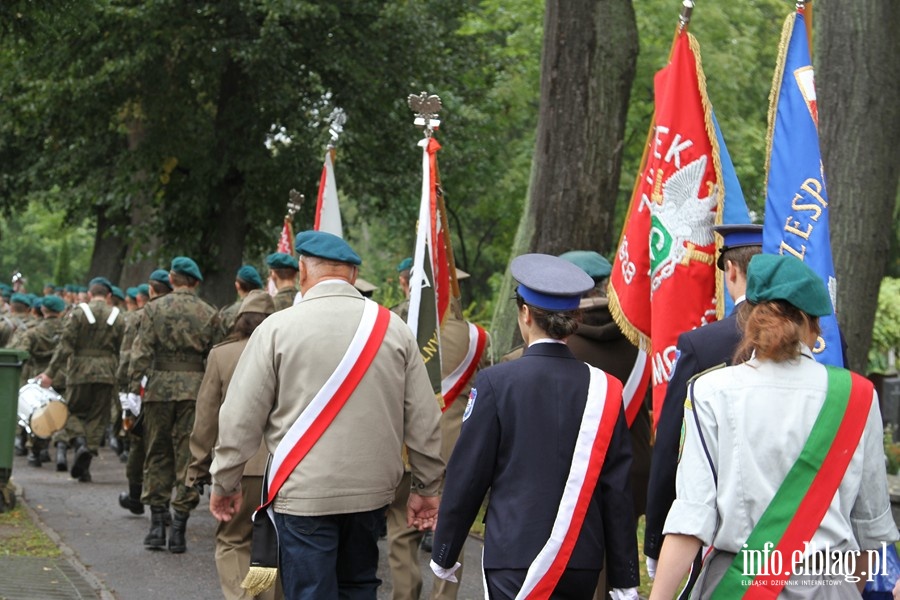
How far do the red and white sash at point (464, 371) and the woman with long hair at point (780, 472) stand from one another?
505 cm

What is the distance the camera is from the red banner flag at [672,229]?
625 centimetres

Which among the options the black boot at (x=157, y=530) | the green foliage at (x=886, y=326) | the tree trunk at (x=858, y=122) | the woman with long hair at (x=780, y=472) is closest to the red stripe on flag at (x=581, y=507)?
the woman with long hair at (x=780, y=472)

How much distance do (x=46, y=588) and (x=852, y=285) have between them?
228 inches

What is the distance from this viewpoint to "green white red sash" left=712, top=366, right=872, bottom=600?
351 centimetres

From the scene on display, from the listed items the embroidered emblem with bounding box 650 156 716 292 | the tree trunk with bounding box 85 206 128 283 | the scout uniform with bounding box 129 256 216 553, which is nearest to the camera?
the embroidered emblem with bounding box 650 156 716 292

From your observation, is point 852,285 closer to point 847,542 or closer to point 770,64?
point 847,542

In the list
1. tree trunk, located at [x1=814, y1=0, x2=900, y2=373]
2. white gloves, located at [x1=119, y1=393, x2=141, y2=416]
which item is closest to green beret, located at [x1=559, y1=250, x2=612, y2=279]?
tree trunk, located at [x1=814, y1=0, x2=900, y2=373]

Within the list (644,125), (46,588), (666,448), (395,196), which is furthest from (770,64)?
(666,448)

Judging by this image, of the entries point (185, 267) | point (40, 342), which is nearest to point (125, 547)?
point (185, 267)

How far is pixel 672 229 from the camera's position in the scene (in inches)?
255

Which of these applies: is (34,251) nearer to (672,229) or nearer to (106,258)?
(106,258)

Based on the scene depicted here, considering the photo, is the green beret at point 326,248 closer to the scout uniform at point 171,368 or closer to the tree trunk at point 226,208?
the scout uniform at point 171,368

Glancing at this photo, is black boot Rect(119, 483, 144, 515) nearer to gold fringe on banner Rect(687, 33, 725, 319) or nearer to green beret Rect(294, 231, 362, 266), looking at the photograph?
green beret Rect(294, 231, 362, 266)

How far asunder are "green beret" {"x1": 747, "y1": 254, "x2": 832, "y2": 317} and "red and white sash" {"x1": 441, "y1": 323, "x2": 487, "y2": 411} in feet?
16.5
